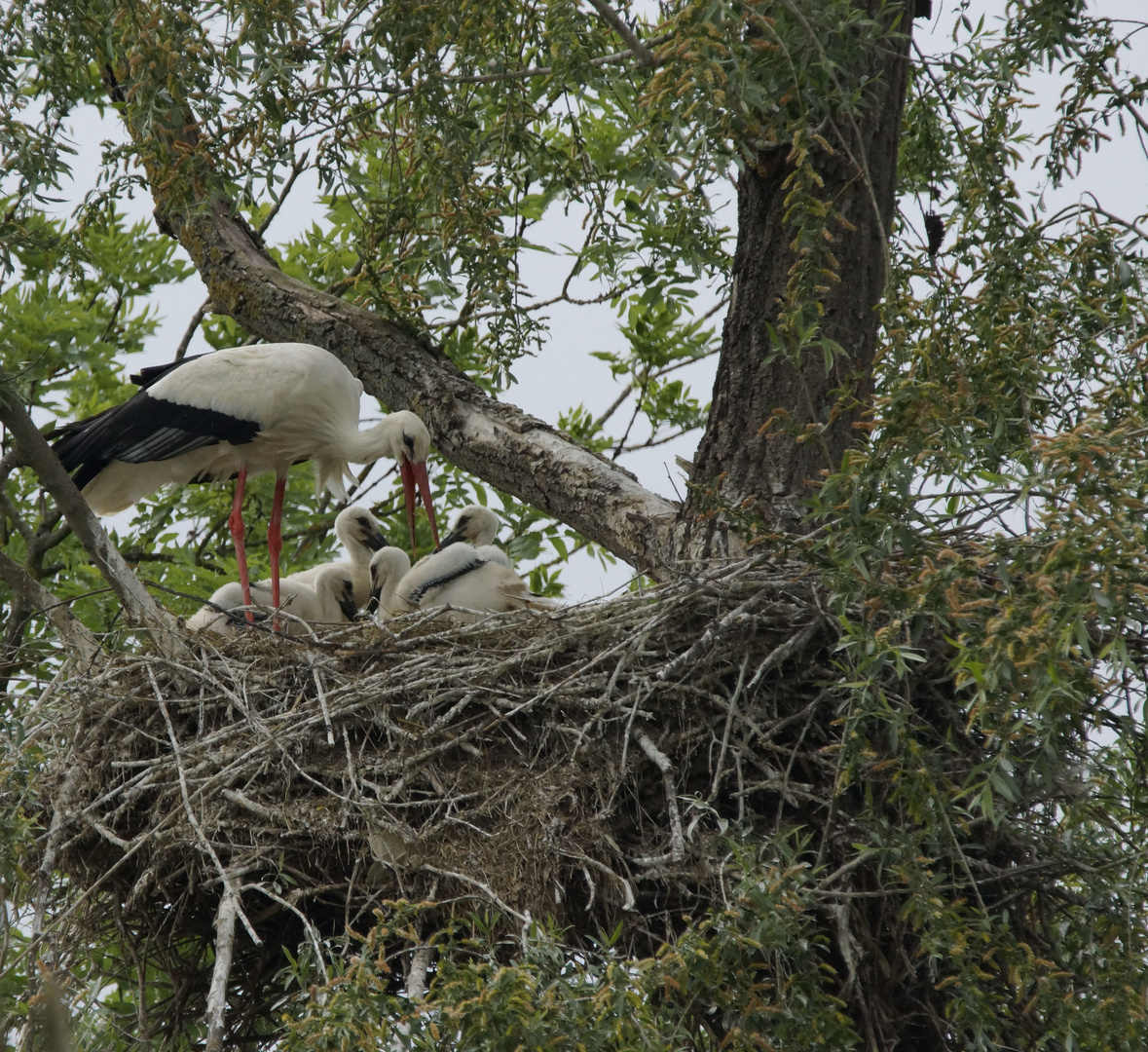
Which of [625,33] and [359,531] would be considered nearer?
[625,33]

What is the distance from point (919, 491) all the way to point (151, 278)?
7551 millimetres

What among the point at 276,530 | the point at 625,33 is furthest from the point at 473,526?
the point at 625,33

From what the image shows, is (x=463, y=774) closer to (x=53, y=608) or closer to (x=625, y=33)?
(x=53, y=608)

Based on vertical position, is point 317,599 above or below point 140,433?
below

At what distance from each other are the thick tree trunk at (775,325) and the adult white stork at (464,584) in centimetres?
98

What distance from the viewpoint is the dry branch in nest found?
4.09m

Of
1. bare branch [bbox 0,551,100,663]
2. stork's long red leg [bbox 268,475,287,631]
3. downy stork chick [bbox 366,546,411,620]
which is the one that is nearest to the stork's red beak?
downy stork chick [bbox 366,546,411,620]

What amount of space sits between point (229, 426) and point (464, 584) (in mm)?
1671

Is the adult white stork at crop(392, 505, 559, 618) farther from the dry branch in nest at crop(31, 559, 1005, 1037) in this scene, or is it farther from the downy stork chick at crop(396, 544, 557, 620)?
the dry branch in nest at crop(31, 559, 1005, 1037)

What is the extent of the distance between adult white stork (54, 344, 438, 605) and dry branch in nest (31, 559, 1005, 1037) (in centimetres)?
176

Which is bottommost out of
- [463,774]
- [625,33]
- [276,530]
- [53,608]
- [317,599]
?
[463,774]

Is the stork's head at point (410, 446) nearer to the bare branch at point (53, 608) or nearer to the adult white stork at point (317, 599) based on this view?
the adult white stork at point (317, 599)

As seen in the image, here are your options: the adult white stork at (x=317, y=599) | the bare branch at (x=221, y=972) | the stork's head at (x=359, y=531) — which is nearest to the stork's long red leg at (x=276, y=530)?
the adult white stork at (x=317, y=599)

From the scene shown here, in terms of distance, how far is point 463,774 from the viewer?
4.39m
